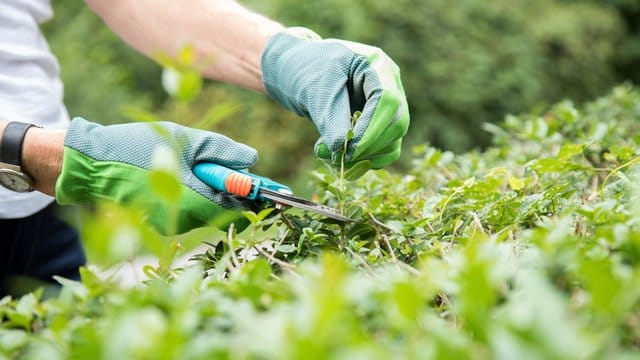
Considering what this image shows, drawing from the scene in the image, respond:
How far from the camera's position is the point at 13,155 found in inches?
65.0

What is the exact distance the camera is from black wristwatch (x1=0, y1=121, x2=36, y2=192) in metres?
1.65

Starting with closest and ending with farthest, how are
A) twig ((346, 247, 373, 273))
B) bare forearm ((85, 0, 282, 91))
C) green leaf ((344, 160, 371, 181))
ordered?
twig ((346, 247, 373, 273)) → green leaf ((344, 160, 371, 181)) → bare forearm ((85, 0, 282, 91))

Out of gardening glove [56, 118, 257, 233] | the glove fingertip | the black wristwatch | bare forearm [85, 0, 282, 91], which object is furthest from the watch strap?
the glove fingertip

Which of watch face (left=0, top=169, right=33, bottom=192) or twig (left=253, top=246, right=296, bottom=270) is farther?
watch face (left=0, top=169, right=33, bottom=192)

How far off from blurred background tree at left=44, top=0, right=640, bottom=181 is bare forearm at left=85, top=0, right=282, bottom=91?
4.01 meters

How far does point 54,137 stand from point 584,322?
1230mm

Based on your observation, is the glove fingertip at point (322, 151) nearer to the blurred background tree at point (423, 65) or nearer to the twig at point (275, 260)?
the twig at point (275, 260)

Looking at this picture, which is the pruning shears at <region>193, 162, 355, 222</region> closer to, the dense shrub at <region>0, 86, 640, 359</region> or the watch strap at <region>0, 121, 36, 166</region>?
the dense shrub at <region>0, 86, 640, 359</region>

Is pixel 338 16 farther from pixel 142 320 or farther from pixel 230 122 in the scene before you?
pixel 142 320

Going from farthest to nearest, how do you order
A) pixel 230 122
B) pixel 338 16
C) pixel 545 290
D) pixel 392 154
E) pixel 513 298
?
1. pixel 230 122
2. pixel 338 16
3. pixel 392 154
4. pixel 513 298
5. pixel 545 290

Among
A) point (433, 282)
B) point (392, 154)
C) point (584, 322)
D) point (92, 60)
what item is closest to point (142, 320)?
point (433, 282)

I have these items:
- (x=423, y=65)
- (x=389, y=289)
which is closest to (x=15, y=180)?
(x=389, y=289)

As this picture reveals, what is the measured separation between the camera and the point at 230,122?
7047 mm

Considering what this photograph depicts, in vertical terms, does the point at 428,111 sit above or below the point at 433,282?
below
